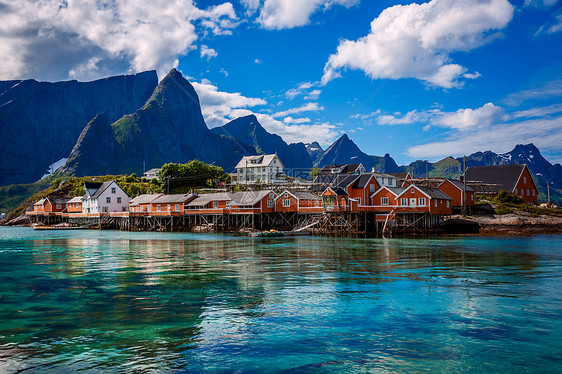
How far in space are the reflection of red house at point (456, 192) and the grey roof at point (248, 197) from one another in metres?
28.9

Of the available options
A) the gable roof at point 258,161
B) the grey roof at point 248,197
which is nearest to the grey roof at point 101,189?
the grey roof at point 248,197

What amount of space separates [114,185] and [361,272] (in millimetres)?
84104

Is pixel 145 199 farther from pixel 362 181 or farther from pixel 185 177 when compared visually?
pixel 362 181

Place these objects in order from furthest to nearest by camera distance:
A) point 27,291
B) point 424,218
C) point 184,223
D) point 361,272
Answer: point 184,223, point 424,218, point 361,272, point 27,291

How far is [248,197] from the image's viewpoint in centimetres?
6669

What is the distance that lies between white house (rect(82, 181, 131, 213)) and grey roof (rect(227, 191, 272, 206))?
38200mm

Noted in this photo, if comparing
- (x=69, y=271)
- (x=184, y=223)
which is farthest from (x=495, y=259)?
(x=184, y=223)

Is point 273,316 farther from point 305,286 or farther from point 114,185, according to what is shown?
point 114,185

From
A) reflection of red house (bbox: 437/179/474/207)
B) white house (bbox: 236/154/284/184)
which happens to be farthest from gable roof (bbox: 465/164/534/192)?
white house (bbox: 236/154/284/184)

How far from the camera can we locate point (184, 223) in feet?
250

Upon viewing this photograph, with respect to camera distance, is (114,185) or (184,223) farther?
(114,185)

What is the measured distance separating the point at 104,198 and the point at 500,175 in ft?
282

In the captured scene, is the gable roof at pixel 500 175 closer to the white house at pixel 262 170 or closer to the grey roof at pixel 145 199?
the white house at pixel 262 170

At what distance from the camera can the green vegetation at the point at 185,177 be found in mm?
94938
